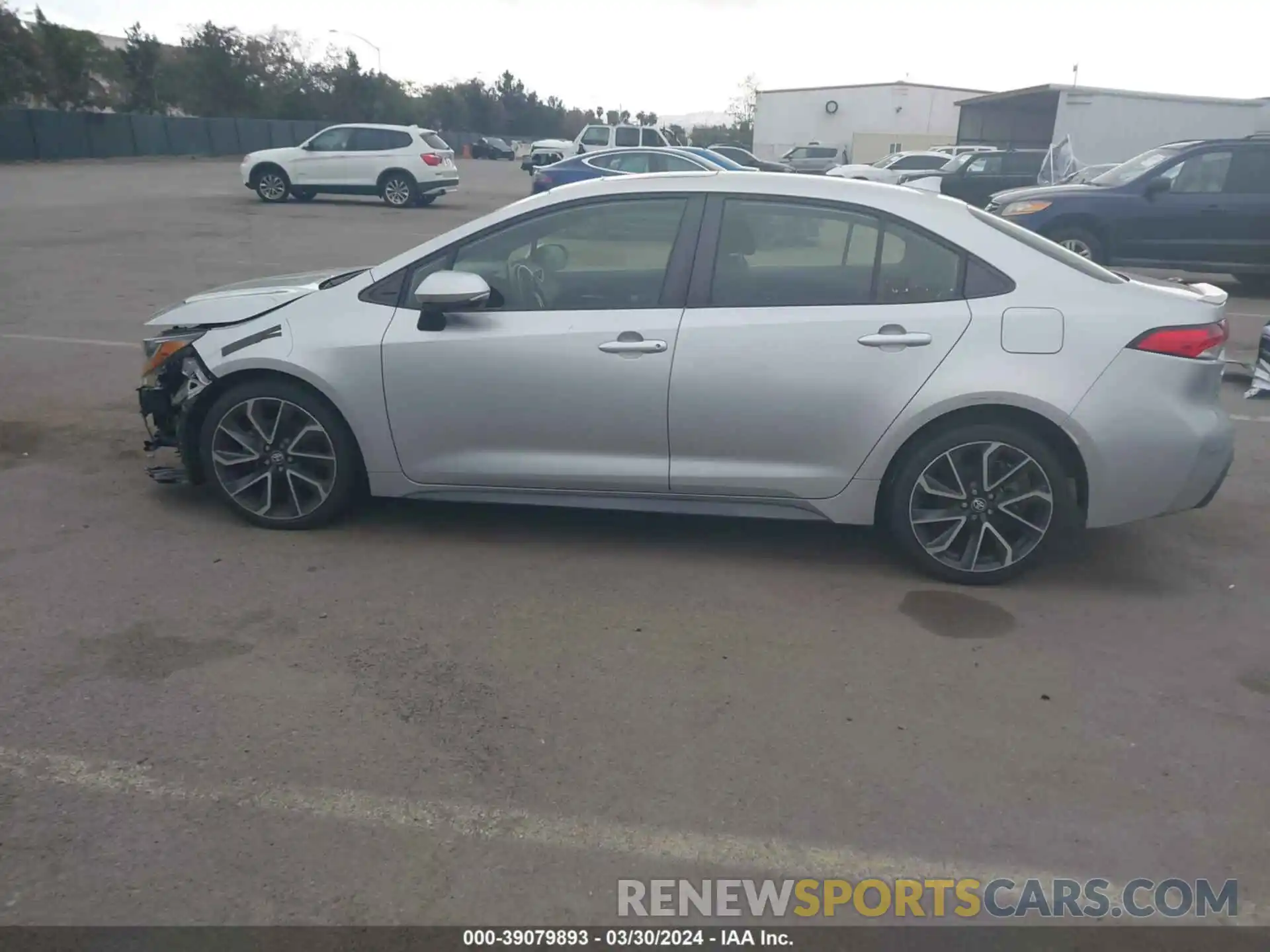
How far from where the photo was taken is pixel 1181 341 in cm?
430

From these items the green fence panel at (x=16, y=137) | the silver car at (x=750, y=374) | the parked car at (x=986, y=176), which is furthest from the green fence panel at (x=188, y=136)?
the silver car at (x=750, y=374)

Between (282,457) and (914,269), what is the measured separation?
9.57 feet

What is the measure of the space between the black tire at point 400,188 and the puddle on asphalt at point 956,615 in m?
21.7

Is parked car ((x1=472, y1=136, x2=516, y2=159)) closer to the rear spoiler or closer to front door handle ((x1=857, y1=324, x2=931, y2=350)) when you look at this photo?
the rear spoiler

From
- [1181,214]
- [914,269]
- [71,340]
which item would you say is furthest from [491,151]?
[914,269]

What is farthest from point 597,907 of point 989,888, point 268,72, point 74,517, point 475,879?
point 268,72

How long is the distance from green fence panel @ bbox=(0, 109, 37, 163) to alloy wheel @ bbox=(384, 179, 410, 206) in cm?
2264

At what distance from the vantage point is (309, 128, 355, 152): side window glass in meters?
24.2

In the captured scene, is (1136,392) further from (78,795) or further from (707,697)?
(78,795)

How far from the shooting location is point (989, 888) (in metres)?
2.77

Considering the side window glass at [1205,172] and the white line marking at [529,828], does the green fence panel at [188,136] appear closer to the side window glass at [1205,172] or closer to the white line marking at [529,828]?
the side window glass at [1205,172]

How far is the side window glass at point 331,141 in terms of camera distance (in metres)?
24.2

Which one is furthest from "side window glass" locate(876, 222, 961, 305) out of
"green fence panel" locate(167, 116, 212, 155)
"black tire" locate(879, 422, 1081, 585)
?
"green fence panel" locate(167, 116, 212, 155)

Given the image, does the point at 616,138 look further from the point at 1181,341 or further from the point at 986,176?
the point at 1181,341
